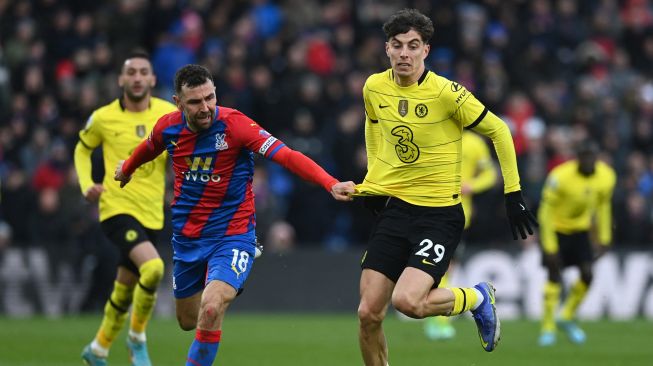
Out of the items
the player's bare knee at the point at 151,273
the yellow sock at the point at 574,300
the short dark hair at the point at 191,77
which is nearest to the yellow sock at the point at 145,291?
the player's bare knee at the point at 151,273

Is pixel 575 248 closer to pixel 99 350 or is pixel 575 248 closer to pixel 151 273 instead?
pixel 151 273

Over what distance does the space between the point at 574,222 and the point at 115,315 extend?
708 cm

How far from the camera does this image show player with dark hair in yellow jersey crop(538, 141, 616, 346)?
53.3ft

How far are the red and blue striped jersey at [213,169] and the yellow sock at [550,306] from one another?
677cm

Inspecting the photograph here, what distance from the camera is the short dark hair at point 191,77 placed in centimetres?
952

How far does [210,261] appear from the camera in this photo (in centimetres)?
988

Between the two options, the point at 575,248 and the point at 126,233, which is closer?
the point at 126,233

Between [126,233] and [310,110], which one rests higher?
[310,110]

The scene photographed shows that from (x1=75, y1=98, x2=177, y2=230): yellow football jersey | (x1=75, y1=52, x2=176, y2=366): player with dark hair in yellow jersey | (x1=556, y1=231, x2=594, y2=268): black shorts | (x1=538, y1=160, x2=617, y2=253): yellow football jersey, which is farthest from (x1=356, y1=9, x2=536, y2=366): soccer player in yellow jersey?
(x1=556, y1=231, x2=594, y2=268): black shorts

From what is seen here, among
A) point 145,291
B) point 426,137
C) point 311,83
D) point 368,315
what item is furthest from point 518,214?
point 311,83

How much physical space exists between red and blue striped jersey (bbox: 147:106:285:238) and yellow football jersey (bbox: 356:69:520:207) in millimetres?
903

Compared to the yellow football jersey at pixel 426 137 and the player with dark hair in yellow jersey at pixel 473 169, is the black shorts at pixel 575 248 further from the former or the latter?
the yellow football jersey at pixel 426 137

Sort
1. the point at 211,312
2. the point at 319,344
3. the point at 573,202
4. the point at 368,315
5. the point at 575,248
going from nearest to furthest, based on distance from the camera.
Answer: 1. the point at 211,312
2. the point at 368,315
3. the point at 319,344
4. the point at 573,202
5. the point at 575,248

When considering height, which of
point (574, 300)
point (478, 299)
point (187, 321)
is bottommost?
point (574, 300)
